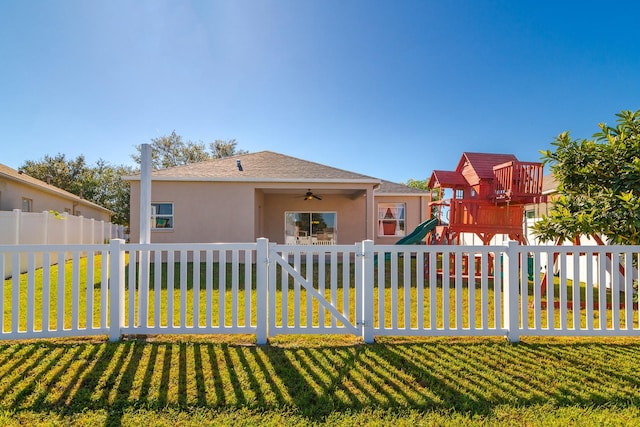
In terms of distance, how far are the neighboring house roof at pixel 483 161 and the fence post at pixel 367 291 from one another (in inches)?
273

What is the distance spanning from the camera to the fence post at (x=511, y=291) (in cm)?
376

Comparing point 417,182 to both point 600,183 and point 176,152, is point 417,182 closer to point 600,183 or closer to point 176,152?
point 176,152

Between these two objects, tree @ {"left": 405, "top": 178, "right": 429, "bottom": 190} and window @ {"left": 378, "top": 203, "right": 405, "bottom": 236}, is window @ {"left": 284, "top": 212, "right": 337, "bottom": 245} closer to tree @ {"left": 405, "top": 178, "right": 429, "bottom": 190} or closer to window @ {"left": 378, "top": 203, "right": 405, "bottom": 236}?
window @ {"left": 378, "top": 203, "right": 405, "bottom": 236}

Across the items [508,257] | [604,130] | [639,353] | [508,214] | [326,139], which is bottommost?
[639,353]

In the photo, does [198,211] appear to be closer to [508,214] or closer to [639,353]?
[508,214]

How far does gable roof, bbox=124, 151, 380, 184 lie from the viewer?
11.0 meters

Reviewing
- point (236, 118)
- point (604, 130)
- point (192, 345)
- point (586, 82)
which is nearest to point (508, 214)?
point (604, 130)

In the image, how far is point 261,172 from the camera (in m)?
11.8

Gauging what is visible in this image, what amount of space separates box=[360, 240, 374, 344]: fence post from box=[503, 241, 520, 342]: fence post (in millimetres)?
1620

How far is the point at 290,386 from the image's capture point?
108 inches

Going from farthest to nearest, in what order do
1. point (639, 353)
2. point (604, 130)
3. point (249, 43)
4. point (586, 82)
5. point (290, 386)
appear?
A: point (586, 82) → point (249, 43) → point (604, 130) → point (639, 353) → point (290, 386)

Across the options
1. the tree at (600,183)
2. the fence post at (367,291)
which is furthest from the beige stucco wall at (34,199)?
the tree at (600,183)

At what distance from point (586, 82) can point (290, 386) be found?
13.7 m

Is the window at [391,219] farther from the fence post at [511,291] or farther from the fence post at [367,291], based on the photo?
the fence post at [367,291]
